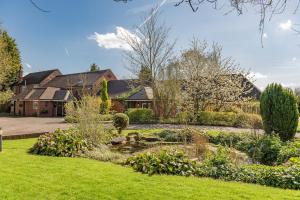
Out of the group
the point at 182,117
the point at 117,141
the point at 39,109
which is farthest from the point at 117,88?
the point at 117,141

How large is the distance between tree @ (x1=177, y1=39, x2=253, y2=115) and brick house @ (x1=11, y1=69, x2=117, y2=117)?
49.1ft

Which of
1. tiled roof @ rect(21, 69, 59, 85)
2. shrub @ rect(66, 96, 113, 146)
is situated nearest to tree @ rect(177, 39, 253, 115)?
shrub @ rect(66, 96, 113, 146)

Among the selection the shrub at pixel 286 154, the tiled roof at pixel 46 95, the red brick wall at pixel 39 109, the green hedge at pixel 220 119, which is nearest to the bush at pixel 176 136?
the shrub at pixel 286 154

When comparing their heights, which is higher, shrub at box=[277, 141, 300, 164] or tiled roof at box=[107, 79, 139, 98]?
tiled roof at box=[107, 79, 139, 98]

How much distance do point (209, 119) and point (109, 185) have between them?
17.7 m

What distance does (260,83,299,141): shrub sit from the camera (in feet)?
40.4

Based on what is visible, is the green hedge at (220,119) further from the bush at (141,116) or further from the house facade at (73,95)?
the house facade at (73,95)

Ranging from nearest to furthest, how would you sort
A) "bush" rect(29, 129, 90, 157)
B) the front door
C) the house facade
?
"bush" rect(29, 129, 90, 157) → the house facade → the front door

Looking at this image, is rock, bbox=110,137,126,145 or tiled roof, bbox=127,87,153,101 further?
tiled roof, bbox=127,87,153,101

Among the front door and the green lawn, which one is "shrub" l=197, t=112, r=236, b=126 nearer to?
the green lawn

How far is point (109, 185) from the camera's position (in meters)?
6.05

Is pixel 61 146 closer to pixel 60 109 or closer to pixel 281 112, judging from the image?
pixel 281 112

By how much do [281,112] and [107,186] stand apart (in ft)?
30.1

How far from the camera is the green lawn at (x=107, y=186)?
17.9ft
